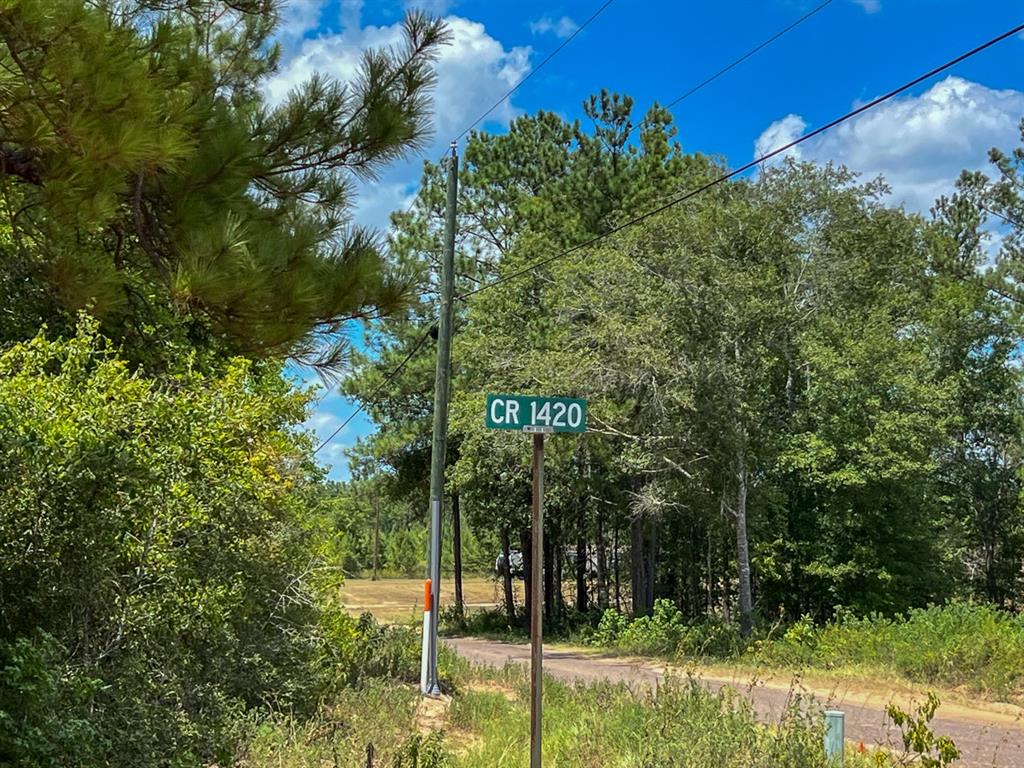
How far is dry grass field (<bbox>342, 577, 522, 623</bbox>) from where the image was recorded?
104 ft

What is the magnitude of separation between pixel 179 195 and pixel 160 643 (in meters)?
2.79

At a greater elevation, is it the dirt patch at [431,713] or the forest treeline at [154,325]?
the forest treeline at [154,325]

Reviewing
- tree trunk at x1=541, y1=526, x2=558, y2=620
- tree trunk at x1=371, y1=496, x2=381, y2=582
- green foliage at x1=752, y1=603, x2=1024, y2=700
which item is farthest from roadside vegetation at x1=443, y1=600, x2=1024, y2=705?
tree trunk at x1=371, y1=496, x2=381, y2=582

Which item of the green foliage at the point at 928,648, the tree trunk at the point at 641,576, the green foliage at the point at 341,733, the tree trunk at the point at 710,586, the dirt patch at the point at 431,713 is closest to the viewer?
the green foliage at the point at 341,733

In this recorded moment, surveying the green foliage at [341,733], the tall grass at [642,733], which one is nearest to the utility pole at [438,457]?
the green foliage at [341,733]

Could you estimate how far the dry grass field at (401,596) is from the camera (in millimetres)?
31645

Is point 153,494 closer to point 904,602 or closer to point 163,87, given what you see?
point 163,87

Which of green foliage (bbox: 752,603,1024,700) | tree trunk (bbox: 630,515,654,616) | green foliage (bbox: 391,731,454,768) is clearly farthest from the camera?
tree trunk (bbox: 630,515,654,616)

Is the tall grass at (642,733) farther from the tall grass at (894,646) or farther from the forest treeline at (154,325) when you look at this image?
the tall grass at (894,646)

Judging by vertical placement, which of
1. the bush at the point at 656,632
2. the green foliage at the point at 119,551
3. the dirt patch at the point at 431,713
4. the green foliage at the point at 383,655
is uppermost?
the green foliage at the point at 119,551

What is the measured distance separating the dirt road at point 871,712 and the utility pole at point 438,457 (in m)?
1.98

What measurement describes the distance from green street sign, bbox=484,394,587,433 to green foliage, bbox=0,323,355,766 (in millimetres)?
1808

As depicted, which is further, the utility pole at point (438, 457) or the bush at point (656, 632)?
the bush at point (656, 632)

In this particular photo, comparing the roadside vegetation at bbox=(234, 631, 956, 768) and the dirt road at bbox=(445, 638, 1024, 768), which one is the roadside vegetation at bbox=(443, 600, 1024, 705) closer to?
the dirt road at bbox=(445, 638, 1024, 768)
